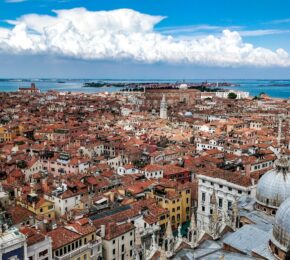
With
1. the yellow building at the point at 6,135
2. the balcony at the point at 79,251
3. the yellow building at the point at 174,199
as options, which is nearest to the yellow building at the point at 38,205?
the balcony at the point at 79,251

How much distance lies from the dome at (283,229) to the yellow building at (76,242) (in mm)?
10783

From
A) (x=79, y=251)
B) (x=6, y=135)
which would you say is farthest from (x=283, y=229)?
(x=6, y=135)

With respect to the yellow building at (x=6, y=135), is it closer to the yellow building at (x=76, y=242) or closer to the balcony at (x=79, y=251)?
the yellow building at (x=76, y=242)

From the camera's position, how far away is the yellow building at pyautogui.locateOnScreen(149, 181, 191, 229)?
95.8 ft

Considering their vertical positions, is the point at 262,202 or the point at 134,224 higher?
the point at 262,202

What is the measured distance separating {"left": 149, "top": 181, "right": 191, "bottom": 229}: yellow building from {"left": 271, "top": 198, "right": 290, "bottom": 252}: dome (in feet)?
48.7

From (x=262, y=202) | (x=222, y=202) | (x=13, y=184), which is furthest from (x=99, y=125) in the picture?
(x=262, y=202)

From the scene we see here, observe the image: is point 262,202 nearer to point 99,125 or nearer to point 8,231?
point 8,231

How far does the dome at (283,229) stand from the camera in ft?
45.3

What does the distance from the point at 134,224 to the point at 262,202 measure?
29.0 ft

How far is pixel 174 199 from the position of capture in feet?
96.3

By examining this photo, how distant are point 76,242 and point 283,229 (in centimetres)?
1156

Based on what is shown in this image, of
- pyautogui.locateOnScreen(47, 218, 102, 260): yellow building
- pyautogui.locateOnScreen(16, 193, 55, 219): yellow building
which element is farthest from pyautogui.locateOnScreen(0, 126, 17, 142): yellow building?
pyautogui.locateOnScreen(47, 218, 102, 260): yellow building

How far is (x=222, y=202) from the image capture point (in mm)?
29031
